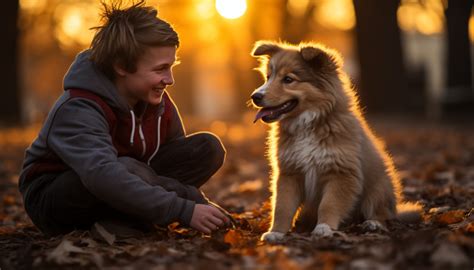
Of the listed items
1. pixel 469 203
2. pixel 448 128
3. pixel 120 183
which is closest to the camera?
pixel 120 183

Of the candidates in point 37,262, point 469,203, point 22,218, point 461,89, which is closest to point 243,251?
point 37,262

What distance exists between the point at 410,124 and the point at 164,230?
12218mm

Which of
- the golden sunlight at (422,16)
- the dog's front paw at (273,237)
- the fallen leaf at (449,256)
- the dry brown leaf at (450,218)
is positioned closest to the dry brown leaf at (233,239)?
the dog's front paw at (273,237)

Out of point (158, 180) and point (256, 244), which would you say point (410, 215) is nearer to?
point (256, 244)

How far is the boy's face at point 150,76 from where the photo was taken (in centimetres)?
466

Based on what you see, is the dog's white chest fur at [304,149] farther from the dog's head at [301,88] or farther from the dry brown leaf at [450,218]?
the dry brown leaf at [450,218]

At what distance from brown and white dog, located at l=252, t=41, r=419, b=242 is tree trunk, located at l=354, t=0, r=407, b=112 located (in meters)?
13.2

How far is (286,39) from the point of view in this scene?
27.3 meters

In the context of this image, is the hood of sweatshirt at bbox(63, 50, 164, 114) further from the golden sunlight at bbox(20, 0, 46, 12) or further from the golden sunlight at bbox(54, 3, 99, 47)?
the golden sunlight at bbox(20, 0, 46, 12)

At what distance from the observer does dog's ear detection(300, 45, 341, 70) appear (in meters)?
4.83

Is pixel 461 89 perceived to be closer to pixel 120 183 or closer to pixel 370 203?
pixel 370 203

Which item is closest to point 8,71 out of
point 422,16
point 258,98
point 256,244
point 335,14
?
point 258,98

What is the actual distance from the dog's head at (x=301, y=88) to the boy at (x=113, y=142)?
0.80 m

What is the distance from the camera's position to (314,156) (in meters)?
4.68
